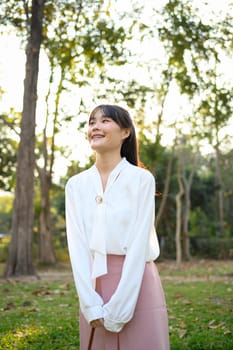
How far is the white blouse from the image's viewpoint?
98.4 inches

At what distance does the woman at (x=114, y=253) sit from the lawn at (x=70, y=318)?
2.22 metres

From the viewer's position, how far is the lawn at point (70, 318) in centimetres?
486

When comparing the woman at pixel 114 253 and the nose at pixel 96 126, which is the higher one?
the nose at pixel 96 126

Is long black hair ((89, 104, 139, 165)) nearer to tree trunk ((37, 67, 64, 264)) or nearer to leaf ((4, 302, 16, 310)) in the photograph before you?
leaf ((4, 302, 16, 310))

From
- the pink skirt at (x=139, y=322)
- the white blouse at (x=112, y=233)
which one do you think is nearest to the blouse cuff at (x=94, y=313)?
the white blouse at (x=112, y=233)

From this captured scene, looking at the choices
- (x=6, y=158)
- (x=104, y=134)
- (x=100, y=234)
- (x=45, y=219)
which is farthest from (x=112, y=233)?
(x=6, y=158)

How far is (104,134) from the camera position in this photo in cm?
282

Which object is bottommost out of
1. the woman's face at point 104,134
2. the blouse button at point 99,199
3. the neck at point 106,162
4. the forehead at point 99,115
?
the blouse button at point 99,199

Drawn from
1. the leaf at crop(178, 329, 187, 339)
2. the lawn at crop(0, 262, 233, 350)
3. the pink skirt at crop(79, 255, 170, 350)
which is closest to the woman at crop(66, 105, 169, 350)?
the pink skirt at crop(79, 255, 170, 350)

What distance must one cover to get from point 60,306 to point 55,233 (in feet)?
60.4

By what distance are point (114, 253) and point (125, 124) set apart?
723mm

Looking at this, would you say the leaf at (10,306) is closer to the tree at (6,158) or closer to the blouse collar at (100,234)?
the blouse collar at (100,234)

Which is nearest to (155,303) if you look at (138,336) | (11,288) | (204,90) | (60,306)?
(138,336)

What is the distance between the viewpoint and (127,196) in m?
2.68
